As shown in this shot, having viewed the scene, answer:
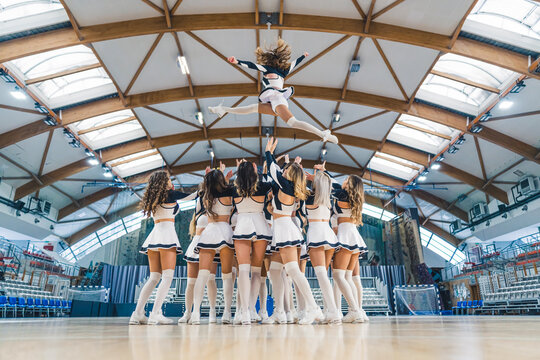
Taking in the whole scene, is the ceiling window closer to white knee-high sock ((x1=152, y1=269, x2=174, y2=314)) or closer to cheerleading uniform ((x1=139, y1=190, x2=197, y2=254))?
cheerleading uniform ((x1=139, y1=190, x2=197, y2=254))

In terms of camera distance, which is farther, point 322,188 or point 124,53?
point 124,53

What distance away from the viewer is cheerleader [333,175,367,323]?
411 cm

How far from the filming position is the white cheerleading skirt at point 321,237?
3797 millimetres

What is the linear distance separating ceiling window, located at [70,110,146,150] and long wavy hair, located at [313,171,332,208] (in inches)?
377

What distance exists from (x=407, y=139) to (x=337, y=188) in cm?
953

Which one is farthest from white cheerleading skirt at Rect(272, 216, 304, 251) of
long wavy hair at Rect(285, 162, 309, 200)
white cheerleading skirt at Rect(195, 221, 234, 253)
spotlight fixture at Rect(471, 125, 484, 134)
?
spotlight fixture at Rect(471, 125, 484, 134)

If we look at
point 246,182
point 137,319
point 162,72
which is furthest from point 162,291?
point 162,72

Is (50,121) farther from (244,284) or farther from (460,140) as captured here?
(460,140)

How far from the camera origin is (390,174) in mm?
15977

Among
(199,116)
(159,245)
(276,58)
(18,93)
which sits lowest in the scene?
(159,245)

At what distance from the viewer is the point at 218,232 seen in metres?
3.80

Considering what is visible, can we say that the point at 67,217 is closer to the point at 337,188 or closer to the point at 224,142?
the point at 224,142

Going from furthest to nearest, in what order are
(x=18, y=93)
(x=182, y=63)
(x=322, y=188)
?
1. (x=18, y=93)
2. (x=182, y=63)
3. (x=322, y=188)

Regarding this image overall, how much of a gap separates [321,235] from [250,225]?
2.72ft
